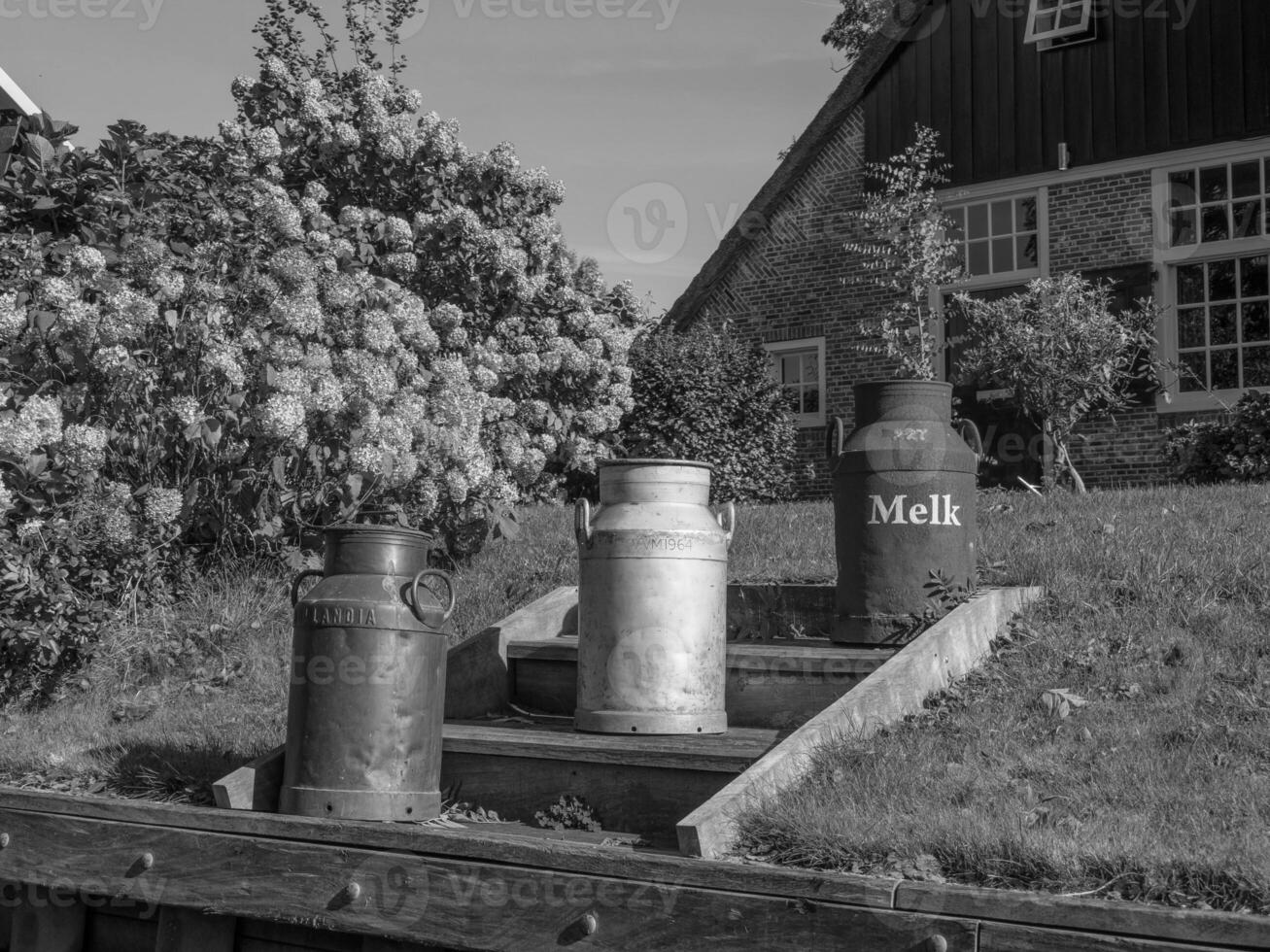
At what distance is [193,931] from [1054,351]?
33.9 ft

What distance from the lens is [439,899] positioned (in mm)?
3918

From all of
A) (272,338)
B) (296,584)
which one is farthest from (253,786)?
(272,338)

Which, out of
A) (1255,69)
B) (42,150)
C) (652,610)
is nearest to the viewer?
(652,610)

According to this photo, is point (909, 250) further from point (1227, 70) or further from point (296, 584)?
point (296, 584)

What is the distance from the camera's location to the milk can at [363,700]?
4.42 m

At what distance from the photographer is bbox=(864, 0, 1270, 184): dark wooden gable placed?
14.5 meters

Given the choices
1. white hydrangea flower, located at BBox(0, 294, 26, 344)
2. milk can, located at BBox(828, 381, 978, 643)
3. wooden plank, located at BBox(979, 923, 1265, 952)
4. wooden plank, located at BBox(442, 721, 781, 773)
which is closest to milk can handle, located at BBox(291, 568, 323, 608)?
wooden plank, located at BBox(442, 721, 781, 773)

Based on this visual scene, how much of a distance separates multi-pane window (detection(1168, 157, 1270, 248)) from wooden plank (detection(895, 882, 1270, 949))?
12.8 meters

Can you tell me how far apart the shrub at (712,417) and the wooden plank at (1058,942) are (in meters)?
10.00

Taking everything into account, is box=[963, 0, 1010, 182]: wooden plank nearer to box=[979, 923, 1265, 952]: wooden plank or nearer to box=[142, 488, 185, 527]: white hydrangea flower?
box=[142, 488, 185, 527]: white hydrangea flower

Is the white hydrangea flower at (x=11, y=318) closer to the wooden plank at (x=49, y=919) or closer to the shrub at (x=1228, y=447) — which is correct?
the wooden plank at (x=49, y=919)

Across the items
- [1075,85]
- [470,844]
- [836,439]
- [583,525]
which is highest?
[1075,85]

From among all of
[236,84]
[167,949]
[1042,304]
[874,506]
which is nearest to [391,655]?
[167,949]

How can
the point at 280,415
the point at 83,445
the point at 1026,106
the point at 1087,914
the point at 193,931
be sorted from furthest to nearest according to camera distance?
1. the point at 1026,106
2. the point at 280,415
3. the point at 83,445
4. the point at 193,931
5. the point at 1087,914
